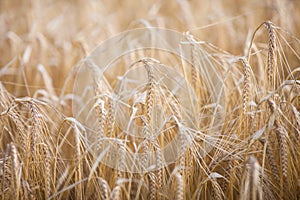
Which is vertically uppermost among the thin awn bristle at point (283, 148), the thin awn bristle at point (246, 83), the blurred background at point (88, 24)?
the blurred background at point (88, 24)

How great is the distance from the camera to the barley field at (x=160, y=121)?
101 centimetres

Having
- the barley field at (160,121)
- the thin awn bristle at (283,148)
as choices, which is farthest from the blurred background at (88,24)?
the thin awn bristle at (283,148)

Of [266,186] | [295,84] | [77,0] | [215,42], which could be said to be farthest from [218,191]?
[77,0]

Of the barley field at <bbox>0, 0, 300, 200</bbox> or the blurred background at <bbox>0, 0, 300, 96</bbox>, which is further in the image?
the blurred background at <bbox>0, 0, 300, 96</bbox>

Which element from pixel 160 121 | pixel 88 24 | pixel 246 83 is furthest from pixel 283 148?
pixel 88 24

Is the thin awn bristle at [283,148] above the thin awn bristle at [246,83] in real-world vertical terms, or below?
below

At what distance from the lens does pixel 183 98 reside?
4.39 feet

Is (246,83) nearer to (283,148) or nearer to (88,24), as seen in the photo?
(283,148)

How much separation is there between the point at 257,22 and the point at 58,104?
1509 millimetres

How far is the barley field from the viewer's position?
101 cm

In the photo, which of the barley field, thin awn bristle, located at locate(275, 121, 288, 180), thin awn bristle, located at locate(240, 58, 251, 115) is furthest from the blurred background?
thin awn bristle, located at locate(275, 121, 288, 180)

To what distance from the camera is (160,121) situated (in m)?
1.22

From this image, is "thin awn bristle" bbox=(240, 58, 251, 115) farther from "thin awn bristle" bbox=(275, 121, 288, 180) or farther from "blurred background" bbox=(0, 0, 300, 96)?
"blurred background" bbox=(0, 0, 300, 96)

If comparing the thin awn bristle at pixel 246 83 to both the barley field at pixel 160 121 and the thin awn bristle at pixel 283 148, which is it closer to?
the barley field at pixel 160 121
